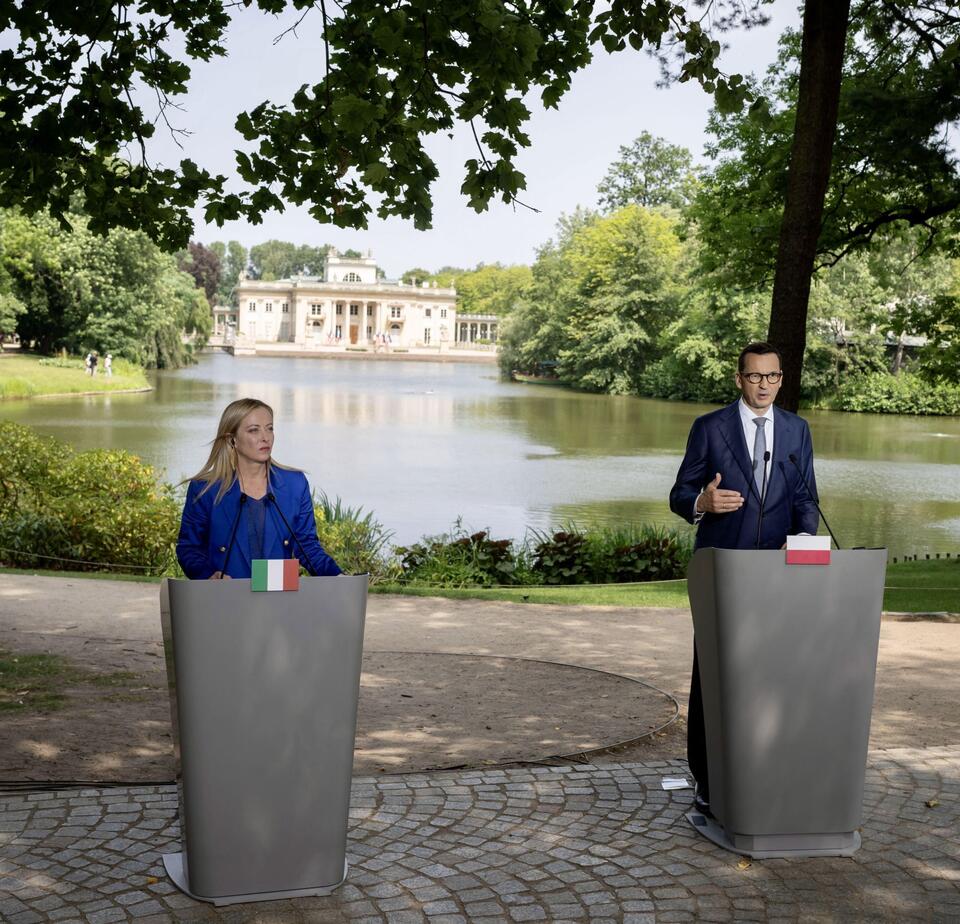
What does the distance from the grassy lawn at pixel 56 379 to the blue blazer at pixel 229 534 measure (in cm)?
3934

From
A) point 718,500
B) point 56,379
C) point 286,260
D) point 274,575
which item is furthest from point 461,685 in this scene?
point 286,260

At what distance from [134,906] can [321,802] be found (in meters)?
0.61

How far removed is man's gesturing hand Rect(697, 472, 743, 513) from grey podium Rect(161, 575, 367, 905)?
1229 mm

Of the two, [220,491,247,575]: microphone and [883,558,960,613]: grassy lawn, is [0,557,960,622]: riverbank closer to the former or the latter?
[883,558,960,613]: grassy lawn

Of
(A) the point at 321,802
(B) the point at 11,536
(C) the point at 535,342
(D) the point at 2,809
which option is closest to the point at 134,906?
(A) the point at 321,802

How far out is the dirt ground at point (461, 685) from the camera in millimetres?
5234

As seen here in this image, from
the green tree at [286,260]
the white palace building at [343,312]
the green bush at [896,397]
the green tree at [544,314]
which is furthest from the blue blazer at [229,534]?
the green tree at [286,260]

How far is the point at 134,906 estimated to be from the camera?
3420mm

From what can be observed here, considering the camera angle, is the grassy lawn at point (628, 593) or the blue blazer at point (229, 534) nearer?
the blue blazer at point (229, 534)

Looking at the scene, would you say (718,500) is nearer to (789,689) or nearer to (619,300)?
(789,689)

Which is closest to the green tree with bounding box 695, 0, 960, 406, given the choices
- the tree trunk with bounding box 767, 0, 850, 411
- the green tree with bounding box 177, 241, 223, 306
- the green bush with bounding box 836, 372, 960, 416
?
the tree trunk with bounding box 767, 0, 850, 411

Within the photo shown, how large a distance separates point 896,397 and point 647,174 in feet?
114

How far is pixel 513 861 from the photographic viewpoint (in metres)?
3.83

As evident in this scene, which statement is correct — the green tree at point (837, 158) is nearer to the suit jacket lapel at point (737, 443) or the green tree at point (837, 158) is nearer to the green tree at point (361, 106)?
the green tree at point (361, 106)
